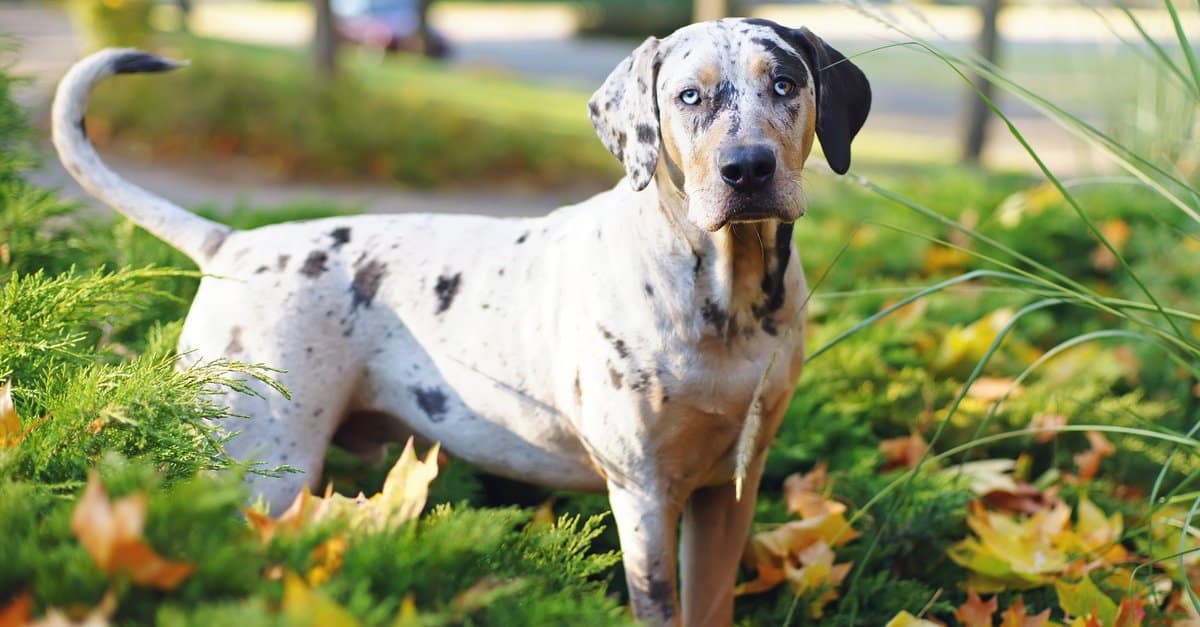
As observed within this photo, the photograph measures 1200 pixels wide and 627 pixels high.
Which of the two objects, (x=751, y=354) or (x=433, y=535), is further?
(x=751, y=354)

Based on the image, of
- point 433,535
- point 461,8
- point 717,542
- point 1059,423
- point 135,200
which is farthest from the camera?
point 461,8

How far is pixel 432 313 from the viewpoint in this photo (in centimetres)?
254

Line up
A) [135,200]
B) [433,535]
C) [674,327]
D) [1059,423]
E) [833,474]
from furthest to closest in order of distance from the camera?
[1059,423], [833,474], [135,200], [674,327], [433,535]

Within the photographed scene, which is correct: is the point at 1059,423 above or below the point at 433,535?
below

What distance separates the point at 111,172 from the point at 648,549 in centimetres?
157

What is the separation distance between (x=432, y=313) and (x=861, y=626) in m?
1.19

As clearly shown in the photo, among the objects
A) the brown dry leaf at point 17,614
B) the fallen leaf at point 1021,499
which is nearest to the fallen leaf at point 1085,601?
the fallen leaf at point 1021,499

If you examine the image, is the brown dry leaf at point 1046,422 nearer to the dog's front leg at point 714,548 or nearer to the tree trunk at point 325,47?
the dog's front leg at point 714,548

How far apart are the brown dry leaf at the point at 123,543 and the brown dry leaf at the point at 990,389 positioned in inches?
110

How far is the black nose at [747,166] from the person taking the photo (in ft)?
6.46

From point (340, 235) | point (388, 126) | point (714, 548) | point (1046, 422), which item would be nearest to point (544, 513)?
point (714, 548)

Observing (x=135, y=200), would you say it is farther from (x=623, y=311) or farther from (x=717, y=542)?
(x=717, y=542)

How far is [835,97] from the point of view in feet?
7.39

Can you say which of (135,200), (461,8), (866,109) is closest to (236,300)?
(135,200)
